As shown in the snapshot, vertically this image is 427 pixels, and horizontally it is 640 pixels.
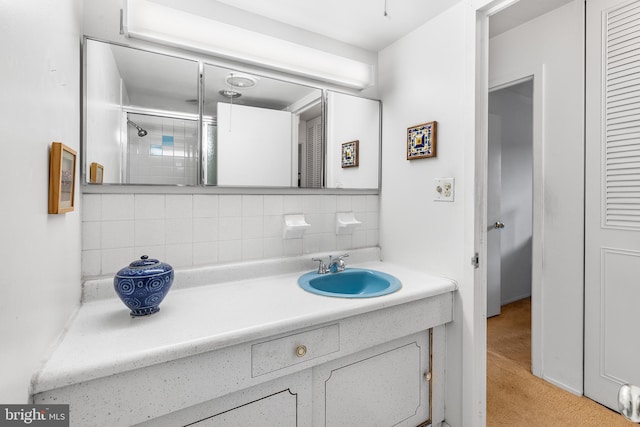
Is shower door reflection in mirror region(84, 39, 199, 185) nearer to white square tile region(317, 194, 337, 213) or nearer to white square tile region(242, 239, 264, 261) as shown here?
white square tile region(242, 239, 264, 261)

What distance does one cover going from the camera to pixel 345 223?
1.84 m

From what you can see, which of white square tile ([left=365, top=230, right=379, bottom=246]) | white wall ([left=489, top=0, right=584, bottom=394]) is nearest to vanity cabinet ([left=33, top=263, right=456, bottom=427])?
white square tile ([left=365, top=230, right=379, bottom=246])

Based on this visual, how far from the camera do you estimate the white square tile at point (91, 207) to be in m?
1.23

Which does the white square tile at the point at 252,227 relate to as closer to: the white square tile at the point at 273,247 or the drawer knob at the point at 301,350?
the white square tile at the point at 273,247

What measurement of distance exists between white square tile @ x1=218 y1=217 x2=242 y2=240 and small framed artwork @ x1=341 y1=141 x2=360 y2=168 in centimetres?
73

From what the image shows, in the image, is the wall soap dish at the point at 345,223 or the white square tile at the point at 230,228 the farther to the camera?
the wall soap dish at the point at 345,223

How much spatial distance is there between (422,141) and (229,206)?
42.6 inches

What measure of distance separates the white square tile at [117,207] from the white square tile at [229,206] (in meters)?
0.38

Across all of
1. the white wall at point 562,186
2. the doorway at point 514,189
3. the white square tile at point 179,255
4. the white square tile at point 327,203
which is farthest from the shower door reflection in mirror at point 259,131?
the doorway at point 514,189

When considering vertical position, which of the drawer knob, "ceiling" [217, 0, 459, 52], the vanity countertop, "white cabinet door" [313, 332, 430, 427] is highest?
"ceiling" [217, 0, 459, 52]

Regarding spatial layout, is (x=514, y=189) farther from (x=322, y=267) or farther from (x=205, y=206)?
(x=205, y=206)

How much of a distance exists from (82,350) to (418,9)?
1972mm

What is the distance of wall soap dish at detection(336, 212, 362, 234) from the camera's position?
1.84 metres
